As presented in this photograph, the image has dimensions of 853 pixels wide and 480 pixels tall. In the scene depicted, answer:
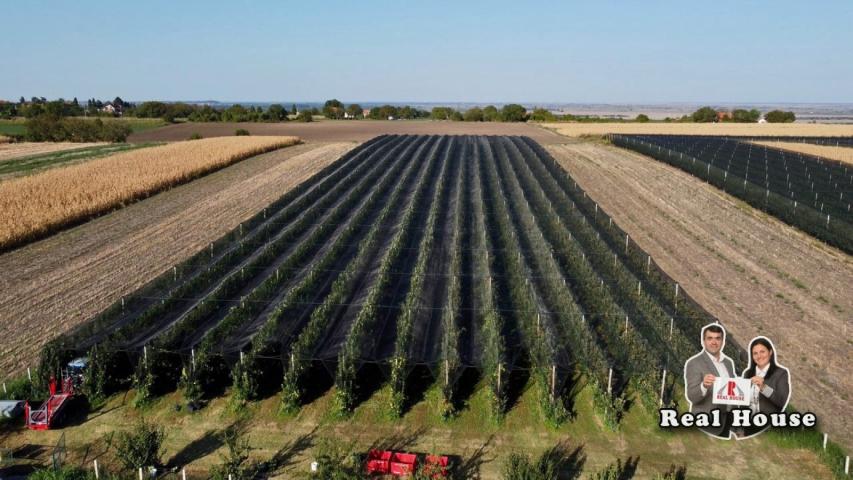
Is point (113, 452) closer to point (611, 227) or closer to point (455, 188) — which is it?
point (611, 227)

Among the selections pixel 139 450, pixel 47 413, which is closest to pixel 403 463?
pixel 139 450

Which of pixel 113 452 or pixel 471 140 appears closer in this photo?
pixel 113 452

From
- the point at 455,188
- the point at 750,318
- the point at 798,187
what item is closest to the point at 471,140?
the point at 455,188

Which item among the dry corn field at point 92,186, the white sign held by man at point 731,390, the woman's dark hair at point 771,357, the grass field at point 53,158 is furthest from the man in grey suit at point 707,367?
the grass field at point 53,158

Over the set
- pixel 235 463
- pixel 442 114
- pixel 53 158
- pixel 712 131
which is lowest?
pixel 235 463

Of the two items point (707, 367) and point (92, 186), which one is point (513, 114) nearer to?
point (92, 186)

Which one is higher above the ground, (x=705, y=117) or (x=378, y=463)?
(x=705, y=117)

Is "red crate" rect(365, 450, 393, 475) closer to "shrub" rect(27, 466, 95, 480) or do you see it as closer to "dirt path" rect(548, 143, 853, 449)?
"shrub" rect(27, 466, 95, 480)
